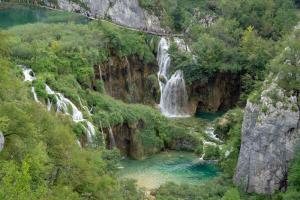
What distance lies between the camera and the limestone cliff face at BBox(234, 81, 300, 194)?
34.6 metres

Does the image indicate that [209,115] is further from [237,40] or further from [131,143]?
[131,143]

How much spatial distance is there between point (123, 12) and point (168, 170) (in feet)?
94.4

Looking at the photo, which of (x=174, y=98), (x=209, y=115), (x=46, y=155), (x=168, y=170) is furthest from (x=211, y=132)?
(x=46, y=155)

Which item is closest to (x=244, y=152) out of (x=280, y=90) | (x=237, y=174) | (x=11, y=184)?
(x=237, y=174)

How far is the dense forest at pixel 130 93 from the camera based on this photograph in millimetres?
24922

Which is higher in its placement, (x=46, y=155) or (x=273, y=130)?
(x=273, y=130)

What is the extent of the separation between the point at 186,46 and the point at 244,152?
22.0 meters

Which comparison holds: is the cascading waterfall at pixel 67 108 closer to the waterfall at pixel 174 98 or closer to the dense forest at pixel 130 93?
the dense forest at pixel 130 93

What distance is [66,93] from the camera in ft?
133

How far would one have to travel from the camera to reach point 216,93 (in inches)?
2124

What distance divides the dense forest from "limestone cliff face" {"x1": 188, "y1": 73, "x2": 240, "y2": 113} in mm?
291

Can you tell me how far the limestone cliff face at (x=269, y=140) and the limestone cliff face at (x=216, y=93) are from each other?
1680 cm

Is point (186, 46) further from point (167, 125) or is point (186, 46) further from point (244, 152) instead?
point (244, 152)

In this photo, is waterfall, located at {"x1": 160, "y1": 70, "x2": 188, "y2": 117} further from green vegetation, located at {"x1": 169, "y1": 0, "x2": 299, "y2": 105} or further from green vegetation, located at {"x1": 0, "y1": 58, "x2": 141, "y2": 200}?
green vegetation, located at {"x1": 0, "y1": 58, "x2": 141, "y2": 200}
